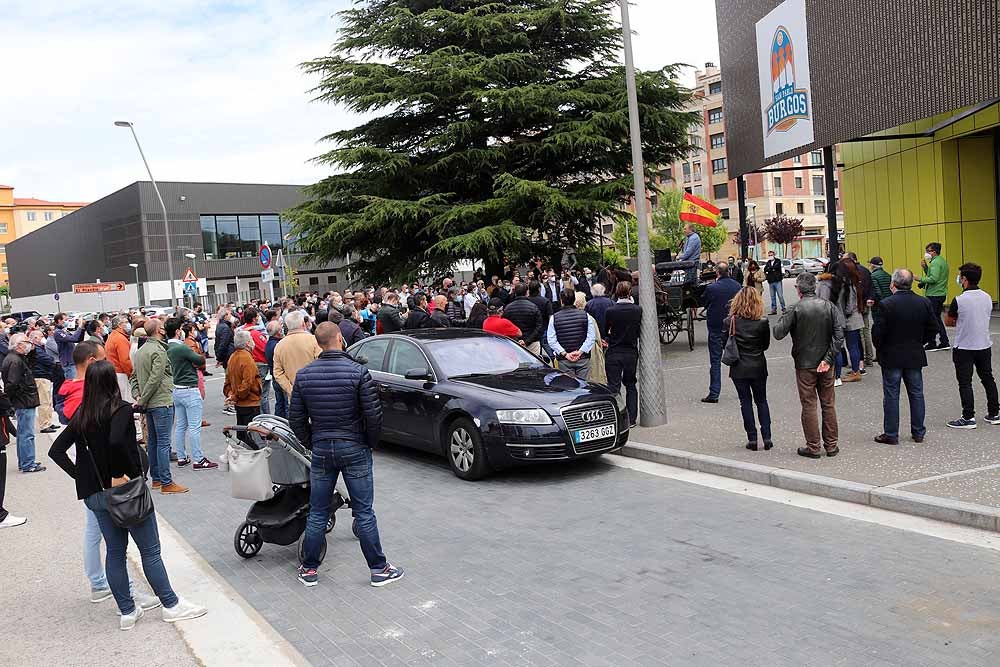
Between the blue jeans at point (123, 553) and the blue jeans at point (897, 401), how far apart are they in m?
6.82

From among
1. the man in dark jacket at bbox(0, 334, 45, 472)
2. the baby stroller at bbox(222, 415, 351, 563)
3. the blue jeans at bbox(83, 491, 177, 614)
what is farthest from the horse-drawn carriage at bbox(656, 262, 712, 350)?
the blue jeans at bbox(83, 491, 177, 614)

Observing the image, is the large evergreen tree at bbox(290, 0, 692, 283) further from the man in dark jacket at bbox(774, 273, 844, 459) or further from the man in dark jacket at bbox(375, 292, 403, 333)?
the man in dark jacket at bbox(774, 273, 844, 459)

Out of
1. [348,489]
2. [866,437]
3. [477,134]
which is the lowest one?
[866,437]

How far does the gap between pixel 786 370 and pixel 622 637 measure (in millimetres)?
10101

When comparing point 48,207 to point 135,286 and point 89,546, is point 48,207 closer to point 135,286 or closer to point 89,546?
point 135,286

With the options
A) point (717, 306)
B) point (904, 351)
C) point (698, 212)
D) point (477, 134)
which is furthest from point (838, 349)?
point (477, 134)

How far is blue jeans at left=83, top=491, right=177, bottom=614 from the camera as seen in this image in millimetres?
4977

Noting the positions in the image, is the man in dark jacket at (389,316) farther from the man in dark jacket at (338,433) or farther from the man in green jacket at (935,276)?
the man in green jacket at (935,276)

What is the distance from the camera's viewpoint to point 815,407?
26.3ft

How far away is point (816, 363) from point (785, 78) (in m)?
15.4

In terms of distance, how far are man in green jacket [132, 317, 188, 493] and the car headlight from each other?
3.63 meters

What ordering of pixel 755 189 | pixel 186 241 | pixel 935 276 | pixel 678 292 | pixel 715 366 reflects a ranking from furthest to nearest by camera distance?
pixel 755 189 → pixel 186 241 → pixel 678 292 → pixel 935 276 → pixel 715 366

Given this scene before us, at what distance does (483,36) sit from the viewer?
973 inches

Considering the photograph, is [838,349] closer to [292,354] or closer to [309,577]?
[309,577]
